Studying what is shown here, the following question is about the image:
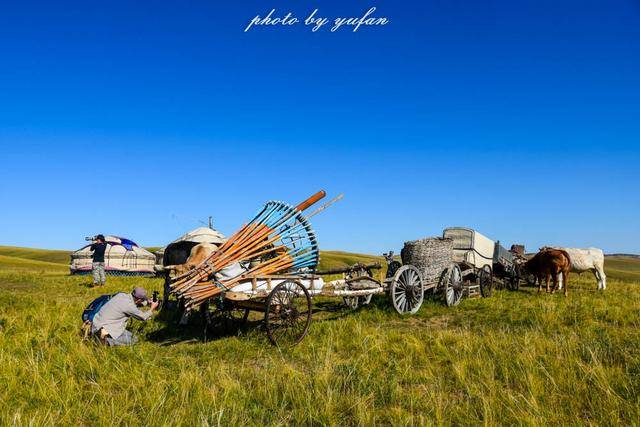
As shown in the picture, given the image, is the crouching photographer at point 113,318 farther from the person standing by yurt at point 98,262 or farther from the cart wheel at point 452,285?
the person standing by yurt at point 98,262

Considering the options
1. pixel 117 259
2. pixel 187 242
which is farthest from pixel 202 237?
pixel 117 259

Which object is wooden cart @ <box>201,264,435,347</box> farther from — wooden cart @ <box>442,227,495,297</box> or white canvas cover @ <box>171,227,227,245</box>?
white canvas cover @ <box>171,227,227,245</box>

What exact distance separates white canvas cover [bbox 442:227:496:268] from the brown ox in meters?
1.75

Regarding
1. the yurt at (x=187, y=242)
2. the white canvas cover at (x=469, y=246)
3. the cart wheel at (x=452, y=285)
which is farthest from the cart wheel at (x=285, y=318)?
the yurt at (x=187, y=242)

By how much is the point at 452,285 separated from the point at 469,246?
13.0 ft

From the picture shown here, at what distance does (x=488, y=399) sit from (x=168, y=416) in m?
3.21

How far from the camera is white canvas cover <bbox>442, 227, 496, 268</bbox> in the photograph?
50.6ft

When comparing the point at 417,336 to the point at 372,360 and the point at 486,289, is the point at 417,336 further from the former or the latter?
the point at 486,289

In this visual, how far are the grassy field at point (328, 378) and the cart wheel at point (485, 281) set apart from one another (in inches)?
210

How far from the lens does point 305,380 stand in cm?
516

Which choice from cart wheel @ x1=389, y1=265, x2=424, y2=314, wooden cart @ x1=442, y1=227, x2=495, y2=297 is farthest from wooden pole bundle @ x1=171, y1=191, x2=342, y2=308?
wooden cart @ x1=442, y1=227, x2=495, y2=297

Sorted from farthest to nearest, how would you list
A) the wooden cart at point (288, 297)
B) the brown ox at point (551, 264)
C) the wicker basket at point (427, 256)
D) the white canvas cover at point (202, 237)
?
the white canvas cover at point (202, 237) < the brown ox at point (551, 264) < the wicker basket at point (427, 256) < the wooden cart at point (288, 297)

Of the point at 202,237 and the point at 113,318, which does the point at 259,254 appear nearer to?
the point at 113,318

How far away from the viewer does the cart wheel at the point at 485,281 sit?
14.1 m
